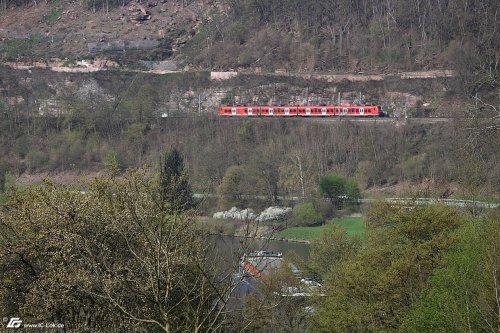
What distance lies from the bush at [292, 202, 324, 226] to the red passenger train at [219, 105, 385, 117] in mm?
19246

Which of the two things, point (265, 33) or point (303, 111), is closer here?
point (303, 111)

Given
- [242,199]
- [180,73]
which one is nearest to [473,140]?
[242,199]

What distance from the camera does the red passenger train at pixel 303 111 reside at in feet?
244

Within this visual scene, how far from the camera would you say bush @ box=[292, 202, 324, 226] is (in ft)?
184

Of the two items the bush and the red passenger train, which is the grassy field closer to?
the bush

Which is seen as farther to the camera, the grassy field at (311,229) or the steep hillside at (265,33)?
the steep hillside at (265,33)

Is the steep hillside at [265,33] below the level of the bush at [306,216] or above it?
above

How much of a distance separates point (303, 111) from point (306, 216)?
70.7 feet

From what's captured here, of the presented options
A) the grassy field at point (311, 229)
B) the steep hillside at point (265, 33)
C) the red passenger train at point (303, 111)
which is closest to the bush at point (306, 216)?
the grassy field at point (311, 229)

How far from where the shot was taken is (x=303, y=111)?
251ft

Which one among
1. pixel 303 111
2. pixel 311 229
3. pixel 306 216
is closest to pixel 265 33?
pixel 303 111

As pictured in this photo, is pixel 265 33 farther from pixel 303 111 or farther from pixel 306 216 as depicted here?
pixel 306 216

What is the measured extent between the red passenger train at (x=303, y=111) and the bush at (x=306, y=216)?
758 inches

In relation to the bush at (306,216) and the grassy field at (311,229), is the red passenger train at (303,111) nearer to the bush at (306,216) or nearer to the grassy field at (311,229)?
the bush at (306,216)
